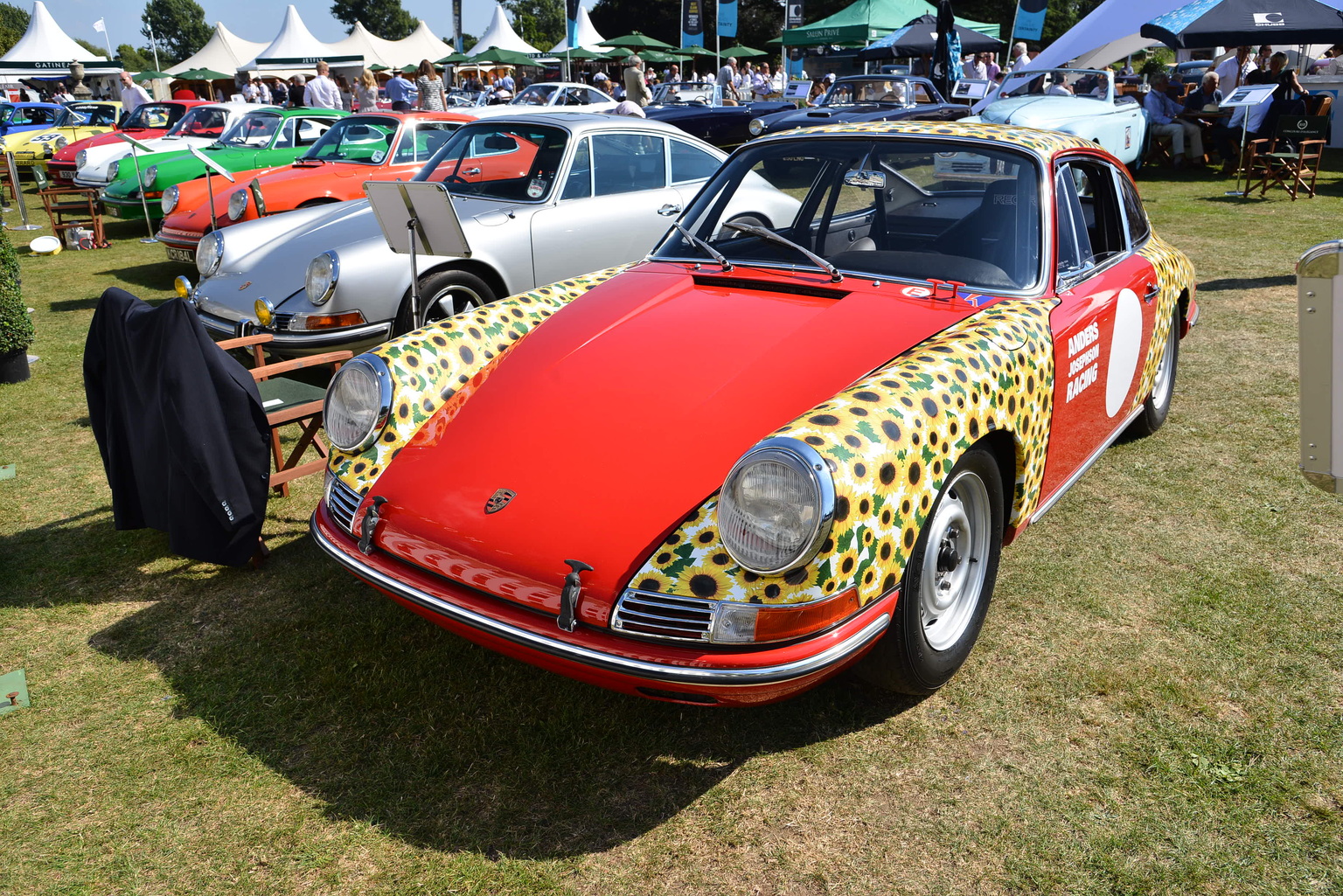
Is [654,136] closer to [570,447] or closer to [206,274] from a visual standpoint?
[206,274]

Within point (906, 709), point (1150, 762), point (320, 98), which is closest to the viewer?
point (1150, 762)

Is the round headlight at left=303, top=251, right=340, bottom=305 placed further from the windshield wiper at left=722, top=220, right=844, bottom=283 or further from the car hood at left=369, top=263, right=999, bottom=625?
the windshield wiper at left=722, top=220, right=844, bottom=283

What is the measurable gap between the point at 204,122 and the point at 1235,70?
1806cm

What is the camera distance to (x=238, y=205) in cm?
854

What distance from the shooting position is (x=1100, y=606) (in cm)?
348

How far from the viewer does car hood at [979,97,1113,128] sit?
42.4ft

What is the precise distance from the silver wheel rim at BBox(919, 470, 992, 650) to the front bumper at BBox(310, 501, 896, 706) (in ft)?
1.24

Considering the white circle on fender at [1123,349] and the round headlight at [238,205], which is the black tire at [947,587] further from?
the round headlight at [238,205]

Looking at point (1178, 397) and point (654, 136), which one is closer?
point (1178, 397)

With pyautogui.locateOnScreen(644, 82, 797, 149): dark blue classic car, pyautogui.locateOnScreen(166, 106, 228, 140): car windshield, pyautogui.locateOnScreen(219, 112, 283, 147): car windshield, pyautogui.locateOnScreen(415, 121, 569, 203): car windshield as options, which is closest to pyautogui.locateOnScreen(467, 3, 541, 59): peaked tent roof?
pyautogui.locateOnScreen(644, 82, 797, 149): dark blue classic car

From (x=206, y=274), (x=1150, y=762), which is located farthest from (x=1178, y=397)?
(x=206, y=274)

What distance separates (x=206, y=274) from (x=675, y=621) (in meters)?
5.57

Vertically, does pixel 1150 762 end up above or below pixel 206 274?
below

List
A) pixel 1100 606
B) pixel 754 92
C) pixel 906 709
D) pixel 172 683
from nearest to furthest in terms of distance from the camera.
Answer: pixel 906 709
pixel 172 683
pixel 1100 606
pixel 754 92
